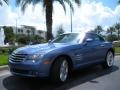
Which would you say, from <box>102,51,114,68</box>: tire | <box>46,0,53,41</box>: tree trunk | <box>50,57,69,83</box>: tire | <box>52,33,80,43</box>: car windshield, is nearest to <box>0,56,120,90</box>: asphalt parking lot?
<box>50,57,69,83</box>: tire

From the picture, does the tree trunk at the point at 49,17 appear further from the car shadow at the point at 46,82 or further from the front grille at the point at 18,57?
the front grille at the point at 18,57

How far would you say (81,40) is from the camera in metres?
9.47

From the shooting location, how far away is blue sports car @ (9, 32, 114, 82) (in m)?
7.81

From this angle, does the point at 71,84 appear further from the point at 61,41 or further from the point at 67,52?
the point at 61,41

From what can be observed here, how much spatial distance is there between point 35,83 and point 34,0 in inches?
651

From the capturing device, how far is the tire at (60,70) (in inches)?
314

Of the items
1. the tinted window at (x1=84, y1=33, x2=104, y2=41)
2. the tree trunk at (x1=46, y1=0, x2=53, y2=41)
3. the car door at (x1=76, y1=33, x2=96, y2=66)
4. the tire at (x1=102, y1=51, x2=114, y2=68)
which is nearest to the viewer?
the car door at (x1=76, y1=33, x2=96, y2=66)

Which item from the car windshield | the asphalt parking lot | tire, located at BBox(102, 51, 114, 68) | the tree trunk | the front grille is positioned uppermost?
the tree trunk

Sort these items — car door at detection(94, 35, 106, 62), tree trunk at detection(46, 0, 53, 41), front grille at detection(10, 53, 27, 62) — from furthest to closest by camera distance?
1. tree trunk at detection(46, 0, 53, 41)
2. car door at detection(94, 35, 106, 62)
3. front grille at detection(10, 53, 27, 62)

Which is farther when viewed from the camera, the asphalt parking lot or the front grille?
the front grille

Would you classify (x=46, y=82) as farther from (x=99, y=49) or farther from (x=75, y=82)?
(x=99, y=49)

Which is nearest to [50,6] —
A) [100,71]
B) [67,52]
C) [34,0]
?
[34,0]

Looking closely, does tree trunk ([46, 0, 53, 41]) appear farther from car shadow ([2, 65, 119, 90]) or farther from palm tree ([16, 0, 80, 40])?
car shadow ([2, 65, 119, 90])

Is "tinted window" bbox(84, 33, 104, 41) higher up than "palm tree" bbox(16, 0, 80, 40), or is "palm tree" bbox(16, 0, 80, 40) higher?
"palm tree" bbox(16, 0, 80, 40)
